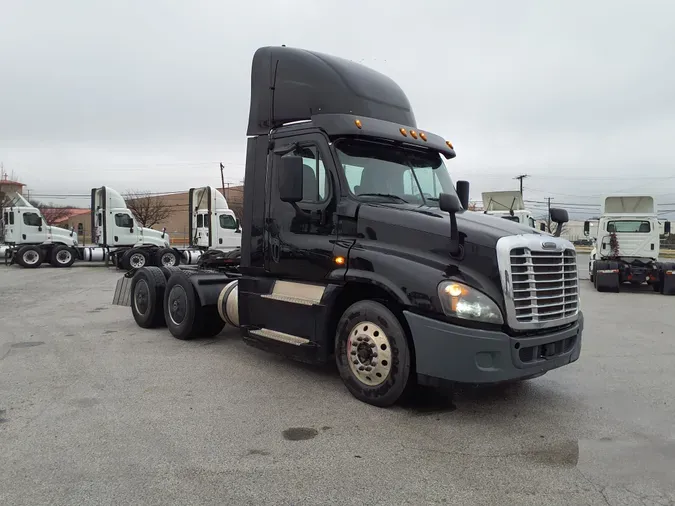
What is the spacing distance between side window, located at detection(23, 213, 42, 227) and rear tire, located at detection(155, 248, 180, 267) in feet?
21.8

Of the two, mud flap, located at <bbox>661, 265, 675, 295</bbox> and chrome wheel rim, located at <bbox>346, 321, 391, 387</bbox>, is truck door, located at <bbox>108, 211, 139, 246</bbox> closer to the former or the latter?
mud flap, located at <bbox>661, 265, 675, 295</bbox>

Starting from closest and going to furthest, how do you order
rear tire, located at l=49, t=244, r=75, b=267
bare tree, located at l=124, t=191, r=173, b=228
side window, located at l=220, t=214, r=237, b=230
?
side window, located at l=220, t=214, r=237, b=230 → rear tire, located at l=49, t=244, r=75, b=267 → bare tree, located at l=124, t=191, r=173, b=228

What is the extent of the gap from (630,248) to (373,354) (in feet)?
50.2

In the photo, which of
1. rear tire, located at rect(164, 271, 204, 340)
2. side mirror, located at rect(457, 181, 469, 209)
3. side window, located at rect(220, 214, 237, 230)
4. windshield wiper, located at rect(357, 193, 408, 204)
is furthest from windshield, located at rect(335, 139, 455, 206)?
side window, located at rect(220, 214, 237, 230)

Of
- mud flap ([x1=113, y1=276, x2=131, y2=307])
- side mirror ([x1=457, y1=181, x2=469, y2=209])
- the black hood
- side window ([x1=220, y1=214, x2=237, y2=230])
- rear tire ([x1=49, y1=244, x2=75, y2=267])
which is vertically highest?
side mirror ([x1=457, y1=181, x2=469, y2=209])

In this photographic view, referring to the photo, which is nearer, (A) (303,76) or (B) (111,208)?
(A) (303,76)

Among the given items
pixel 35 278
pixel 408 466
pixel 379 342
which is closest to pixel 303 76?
pixel 379 342

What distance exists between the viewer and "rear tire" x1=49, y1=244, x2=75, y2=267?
2512 cm

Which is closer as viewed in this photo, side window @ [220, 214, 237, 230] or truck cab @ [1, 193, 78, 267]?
side window @ [220, 214, 237, 230]

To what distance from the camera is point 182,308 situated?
25.2ft

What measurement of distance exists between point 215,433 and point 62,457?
1089 mm

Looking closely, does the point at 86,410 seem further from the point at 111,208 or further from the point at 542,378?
the point at 111,208

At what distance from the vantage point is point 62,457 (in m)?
3.72

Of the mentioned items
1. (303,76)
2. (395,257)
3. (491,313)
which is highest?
(303,76)
